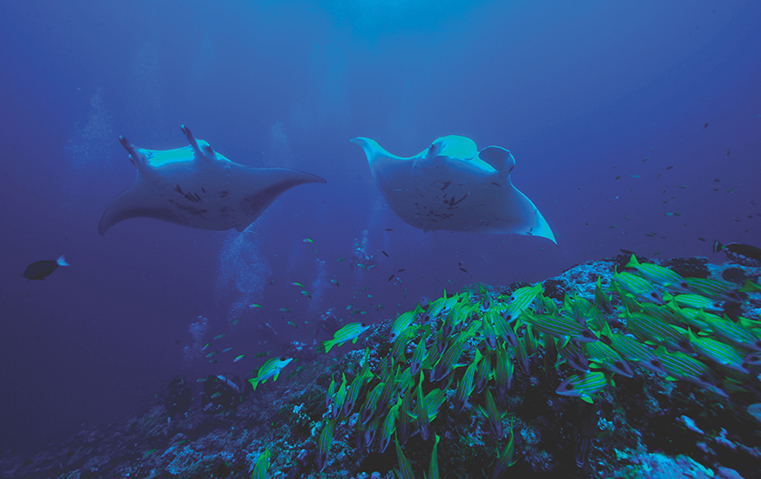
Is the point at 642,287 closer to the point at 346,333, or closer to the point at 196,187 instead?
the point at 346,333

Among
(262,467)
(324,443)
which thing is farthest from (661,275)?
(262,467)

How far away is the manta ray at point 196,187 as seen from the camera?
3.18 metres

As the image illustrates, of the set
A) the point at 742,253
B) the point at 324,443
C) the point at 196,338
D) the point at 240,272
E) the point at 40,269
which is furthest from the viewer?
the point at 240,272

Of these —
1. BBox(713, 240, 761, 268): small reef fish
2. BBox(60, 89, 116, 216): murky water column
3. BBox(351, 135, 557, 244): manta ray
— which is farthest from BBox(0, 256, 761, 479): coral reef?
BBox(60, 89, 116, 216): murky water column

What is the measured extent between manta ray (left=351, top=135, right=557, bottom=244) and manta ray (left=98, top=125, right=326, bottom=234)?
1359 millimetres

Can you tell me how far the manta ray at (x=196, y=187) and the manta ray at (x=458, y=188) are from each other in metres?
1.36

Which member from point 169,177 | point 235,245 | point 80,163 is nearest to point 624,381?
point 169,177

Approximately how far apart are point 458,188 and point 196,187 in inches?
155

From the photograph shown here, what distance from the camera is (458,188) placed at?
3.56 metres

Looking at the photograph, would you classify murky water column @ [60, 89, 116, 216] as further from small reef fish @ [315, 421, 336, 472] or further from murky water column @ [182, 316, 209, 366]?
small reef fish @ [315, 421, 336, 472]

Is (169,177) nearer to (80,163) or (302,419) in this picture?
(302,419)

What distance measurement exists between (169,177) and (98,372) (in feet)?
96.3

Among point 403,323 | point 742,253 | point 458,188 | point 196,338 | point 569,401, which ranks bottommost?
point 196,338

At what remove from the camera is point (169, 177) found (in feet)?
10.8
